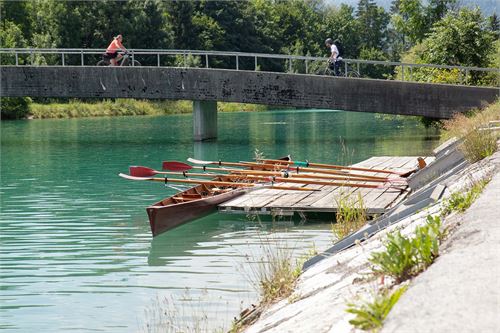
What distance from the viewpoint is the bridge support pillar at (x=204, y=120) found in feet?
119

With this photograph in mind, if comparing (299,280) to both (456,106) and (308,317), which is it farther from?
(456,106)

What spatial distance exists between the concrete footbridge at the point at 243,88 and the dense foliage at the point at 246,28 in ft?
9.86

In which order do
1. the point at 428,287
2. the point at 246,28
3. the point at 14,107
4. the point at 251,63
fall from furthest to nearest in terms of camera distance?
the point at 246,28 → the point at 251,63 → the point at 14,107 → the point at 428,287

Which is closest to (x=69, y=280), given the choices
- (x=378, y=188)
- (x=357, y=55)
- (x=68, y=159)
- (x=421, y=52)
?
(x=378, y=188)

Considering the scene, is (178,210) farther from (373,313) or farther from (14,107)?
(14,107)

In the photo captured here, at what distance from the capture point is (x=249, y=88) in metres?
34.2

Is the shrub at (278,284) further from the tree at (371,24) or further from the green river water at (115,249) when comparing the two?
the tree at (371,24)

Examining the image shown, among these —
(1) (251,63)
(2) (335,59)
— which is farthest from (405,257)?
(1) (251,63)

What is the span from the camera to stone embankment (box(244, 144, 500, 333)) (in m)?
4.12

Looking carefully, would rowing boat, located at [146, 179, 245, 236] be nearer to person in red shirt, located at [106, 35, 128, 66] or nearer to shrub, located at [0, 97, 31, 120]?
person in red shirt, located at [106, 35, 128, 66]

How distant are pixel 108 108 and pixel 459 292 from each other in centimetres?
6148

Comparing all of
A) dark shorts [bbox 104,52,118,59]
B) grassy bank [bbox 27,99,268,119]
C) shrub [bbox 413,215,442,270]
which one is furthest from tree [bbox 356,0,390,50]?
shrub [bbox 413,215,442,270]

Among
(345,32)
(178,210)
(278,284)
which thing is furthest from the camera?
(345,32)

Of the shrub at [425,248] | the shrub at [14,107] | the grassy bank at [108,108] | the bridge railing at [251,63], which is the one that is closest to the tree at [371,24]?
the bridge railing at [251,63]
